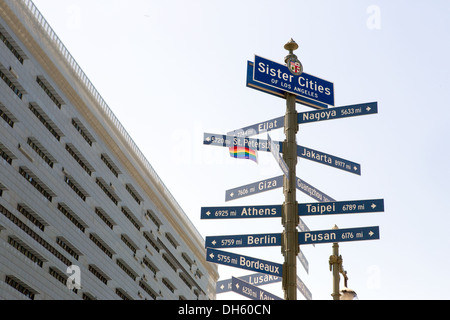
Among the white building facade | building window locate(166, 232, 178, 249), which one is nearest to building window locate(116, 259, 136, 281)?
the white building facade

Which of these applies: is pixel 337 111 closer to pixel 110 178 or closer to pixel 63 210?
pixel 63 210

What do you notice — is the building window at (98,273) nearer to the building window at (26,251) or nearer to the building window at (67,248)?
the building window at (67,248)

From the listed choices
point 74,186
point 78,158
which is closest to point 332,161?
point 74,186

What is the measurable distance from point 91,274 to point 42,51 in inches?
1138

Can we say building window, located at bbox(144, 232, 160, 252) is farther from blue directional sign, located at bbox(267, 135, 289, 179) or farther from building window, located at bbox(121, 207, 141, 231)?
blue directional sign, located at bbox(267, 135, 289, 179)

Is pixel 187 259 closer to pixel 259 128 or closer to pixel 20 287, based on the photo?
pixel 20 287

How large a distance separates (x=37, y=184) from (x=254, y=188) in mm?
58150

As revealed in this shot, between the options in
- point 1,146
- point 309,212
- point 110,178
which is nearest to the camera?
point 309,212

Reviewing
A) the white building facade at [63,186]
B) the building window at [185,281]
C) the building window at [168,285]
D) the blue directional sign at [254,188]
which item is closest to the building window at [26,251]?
the white building facade at [63,186]

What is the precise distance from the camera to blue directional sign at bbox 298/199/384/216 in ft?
36.4

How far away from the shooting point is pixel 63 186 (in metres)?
71.5

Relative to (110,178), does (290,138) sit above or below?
below
